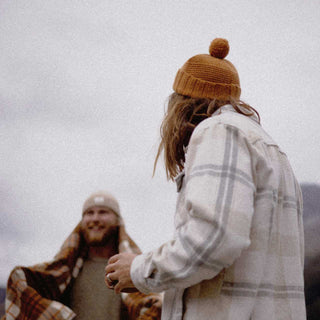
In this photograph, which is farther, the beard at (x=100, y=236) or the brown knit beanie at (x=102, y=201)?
the brown knit beanie at (x=102, y=201)

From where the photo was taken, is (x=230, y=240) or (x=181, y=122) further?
(x=181, y=122)

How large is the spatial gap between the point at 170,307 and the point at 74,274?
6.68 feet

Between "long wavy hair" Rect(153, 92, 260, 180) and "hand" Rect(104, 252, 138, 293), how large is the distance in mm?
244

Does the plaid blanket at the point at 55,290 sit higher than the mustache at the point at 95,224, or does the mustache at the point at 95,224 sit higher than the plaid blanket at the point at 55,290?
the mustache at the point at 95,224

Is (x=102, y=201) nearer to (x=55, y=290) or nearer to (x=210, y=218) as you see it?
(x=55, y=290)

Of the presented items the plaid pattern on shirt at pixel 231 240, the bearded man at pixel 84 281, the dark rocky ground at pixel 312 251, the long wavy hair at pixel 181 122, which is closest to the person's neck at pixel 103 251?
the bearded man at pixel 84 281

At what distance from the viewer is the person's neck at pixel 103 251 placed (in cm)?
285

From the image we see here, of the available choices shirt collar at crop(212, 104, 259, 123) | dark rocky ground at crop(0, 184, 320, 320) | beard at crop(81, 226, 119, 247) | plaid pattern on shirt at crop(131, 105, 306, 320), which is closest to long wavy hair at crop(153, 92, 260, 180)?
shirt collar at crop(212, 104, 259, 123)

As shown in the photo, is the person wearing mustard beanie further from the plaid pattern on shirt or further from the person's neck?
the person's neck

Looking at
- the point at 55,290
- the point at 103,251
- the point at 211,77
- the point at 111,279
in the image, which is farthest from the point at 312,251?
the point at 111,279

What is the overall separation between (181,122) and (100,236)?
1937mm

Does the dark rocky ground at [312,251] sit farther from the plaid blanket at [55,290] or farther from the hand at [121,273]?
the hand at [121,273]

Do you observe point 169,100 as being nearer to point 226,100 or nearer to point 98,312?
point 226,100

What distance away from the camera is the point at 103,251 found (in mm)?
2861
